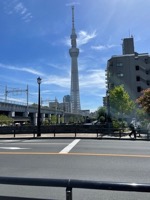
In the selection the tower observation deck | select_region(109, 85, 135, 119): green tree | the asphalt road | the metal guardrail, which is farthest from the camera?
the tower observation deck

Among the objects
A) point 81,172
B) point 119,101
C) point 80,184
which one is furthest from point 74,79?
point 80,184

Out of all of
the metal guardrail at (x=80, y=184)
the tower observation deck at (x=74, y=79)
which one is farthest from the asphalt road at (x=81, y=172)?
the tower observation deck at (x=74, y=79)

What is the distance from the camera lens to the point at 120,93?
39.8 m

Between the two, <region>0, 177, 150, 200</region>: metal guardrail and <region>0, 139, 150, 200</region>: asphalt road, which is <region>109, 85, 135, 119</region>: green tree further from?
<region>0, 177, 150, 200</region>: metal guardrail

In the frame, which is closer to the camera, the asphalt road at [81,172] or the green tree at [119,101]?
the asphalt road at [81,172]

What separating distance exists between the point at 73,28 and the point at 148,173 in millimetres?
178432

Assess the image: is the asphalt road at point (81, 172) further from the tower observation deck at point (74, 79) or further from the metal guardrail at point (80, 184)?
the tower observation deck at point (74, 79)

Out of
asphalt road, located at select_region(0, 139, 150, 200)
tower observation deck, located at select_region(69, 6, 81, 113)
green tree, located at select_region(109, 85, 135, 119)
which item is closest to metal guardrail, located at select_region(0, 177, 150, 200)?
asphalt road, located at select_region(0, 139, 150, 200)

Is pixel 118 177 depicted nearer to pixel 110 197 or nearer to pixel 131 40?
pixel 110 197

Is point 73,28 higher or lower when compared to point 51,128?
higher

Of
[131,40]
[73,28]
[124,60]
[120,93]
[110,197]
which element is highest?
[73,28]

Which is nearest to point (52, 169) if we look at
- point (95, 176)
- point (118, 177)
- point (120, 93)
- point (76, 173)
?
point (76, 173)

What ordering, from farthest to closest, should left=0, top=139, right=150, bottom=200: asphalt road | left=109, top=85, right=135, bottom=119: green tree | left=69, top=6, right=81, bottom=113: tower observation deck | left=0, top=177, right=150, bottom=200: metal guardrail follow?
left=69, top=6, right=81, bottom=113: tower observation deck, left=109, top=85, right=135, bottom=119: green tree, left=0, top=139, right=150, bottom=200: asphalt road, left=0, top=177, right=150, bottom=200: metal guardrail

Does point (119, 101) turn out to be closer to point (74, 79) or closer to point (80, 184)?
point (80, 184)
